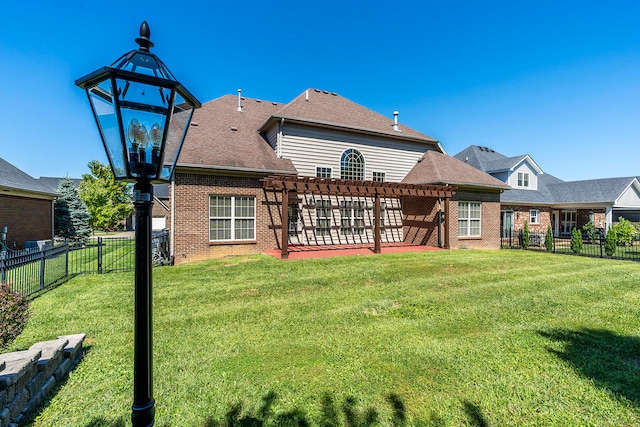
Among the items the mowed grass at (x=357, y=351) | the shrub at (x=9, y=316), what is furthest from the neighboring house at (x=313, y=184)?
the shrub at (x=9, y=316)

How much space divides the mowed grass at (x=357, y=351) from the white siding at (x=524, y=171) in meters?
16.4

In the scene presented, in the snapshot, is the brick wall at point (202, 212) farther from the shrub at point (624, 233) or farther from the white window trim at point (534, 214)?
the white window trim at point (534, 214)

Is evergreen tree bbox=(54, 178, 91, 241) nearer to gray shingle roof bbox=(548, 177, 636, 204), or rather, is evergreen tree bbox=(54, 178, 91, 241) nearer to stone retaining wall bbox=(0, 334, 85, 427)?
stone retaining wall bbox=(0, 334, 85, 427)

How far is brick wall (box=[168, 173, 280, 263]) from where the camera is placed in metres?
11.5

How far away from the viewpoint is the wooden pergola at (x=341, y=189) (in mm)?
11739

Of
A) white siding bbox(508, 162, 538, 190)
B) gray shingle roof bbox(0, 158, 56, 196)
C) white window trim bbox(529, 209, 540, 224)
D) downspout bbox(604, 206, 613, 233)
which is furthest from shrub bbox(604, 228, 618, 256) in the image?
gray shingle roof bbox(0, 158, 56, 196)

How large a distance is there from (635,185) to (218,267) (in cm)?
3302

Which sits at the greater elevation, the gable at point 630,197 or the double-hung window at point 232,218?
the gable at point 630,197

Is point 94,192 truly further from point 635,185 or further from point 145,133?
point 635,185

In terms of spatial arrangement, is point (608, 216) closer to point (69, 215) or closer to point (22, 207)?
point (22, 207)

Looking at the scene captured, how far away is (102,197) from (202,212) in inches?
1055

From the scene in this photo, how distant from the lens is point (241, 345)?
15.0ft

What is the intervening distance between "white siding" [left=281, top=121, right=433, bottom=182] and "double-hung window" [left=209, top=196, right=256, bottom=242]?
339 cm

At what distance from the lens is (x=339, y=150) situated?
15.9m
